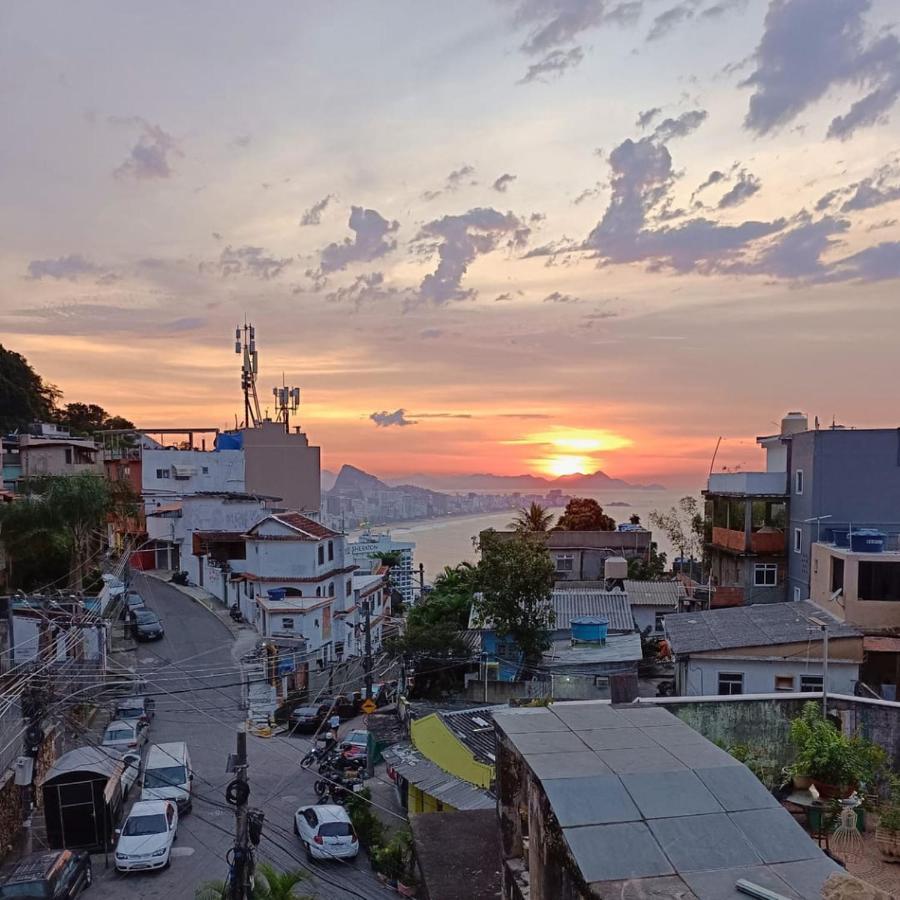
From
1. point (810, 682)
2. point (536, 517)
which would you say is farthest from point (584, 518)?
point (810, 682)

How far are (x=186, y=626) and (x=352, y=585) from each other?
7.61 meters

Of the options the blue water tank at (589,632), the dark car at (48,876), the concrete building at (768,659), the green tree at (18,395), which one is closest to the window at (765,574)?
the blue water tank at (589,632)

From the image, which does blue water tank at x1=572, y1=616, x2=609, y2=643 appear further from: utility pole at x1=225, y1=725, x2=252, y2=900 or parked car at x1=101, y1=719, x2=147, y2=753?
utility pole at x1=225, y1=725, x2=252, y2=900

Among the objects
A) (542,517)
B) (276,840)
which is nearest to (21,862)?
(276,840)

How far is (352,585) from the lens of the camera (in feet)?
108

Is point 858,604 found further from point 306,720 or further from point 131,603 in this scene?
point 131,603

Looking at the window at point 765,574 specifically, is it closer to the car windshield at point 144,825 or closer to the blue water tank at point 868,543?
the blue water tank at point 868,543

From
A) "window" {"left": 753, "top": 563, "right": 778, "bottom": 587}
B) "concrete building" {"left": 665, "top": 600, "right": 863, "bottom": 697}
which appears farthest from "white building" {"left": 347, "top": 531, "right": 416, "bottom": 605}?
"concrete building" {"left": 665, "top": 600, "right": 863, "bottom": 697}

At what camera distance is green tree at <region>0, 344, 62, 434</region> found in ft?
140

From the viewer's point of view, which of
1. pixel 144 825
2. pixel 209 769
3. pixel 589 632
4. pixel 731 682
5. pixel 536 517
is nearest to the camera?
pixel 144 825

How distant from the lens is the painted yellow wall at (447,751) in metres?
13.6

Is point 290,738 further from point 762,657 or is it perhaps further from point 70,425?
point 70,425

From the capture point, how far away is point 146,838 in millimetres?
14133

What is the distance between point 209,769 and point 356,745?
136 inches
